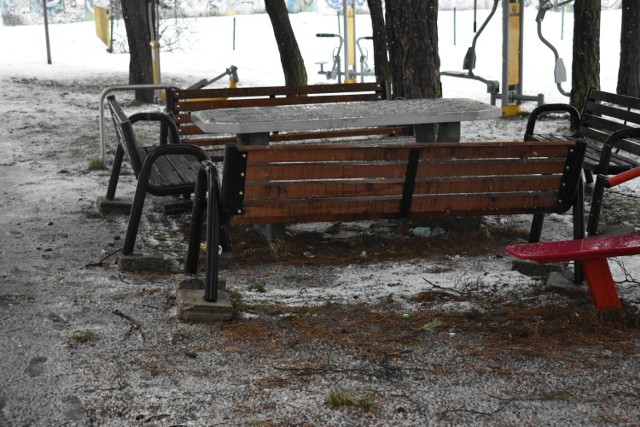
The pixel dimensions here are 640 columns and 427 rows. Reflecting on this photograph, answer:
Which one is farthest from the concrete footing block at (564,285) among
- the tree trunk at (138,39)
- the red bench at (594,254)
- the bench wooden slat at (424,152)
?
the tree trunk at (138,39)

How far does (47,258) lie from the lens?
607 centimetres

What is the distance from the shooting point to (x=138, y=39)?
17.4 meters

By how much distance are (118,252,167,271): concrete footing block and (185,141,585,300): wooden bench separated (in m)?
0.36

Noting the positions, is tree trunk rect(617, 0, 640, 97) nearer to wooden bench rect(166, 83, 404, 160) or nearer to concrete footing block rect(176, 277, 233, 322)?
wooden bench rect(166, 83, 404, 160)

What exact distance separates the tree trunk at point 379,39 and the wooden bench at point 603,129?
4.77 meters

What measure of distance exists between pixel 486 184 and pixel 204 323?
1778 mm

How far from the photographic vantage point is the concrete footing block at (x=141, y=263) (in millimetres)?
5738

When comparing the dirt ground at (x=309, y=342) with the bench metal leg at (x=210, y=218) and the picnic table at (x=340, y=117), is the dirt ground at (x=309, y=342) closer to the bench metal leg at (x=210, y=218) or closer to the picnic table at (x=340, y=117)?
the bench metal leg at (x=210, y=218)

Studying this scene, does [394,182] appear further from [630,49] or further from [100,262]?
[630,49]

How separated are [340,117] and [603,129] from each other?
2.41 m

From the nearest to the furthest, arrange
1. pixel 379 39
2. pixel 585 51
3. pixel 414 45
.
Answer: pixel 414 45 < pixel 585 51 < pixel 379 39

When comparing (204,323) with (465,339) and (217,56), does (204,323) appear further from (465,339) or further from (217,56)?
(217,56)

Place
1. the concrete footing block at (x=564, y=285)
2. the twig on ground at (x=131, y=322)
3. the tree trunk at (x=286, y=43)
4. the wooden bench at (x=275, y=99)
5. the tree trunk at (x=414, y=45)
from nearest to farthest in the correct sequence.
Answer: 1. the twig on ground at (x=131, y=322)
2. the concrete footing block at (x=564, y=285)
3. the tree trunk at (x=414, y=45)
4. the wooden bench at (x=275, y=99)
5. the tree trunk at (x=286, y=43)

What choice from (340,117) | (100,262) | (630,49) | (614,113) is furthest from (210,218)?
(630,49)
